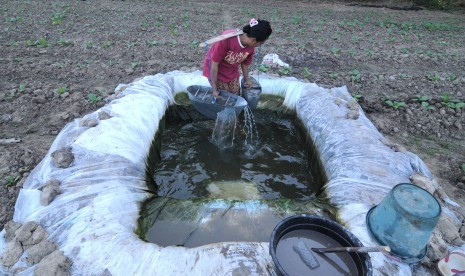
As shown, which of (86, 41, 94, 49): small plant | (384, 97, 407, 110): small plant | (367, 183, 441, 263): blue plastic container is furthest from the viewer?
(86, 41, 94, 49): small plant

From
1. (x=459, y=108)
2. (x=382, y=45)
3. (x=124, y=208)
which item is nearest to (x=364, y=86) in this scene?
(x=459, y=108)

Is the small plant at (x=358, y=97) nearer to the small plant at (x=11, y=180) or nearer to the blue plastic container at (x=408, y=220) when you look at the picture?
the blue plastic container at (x=408, y=220)

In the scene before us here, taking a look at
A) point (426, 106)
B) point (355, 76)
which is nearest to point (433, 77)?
point (426, 106)

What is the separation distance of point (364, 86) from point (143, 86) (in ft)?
11.3

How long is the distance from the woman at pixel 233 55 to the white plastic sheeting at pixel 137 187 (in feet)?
2.41

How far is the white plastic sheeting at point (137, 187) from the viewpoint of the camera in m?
1.82

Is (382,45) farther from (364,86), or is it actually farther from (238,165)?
(238,165)

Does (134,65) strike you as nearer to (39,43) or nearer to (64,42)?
(64,42)

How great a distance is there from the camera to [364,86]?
491 cm

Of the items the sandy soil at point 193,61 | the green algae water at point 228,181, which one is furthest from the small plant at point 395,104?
the green algae water at point 228,181

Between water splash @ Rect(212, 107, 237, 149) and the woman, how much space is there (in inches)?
10.8

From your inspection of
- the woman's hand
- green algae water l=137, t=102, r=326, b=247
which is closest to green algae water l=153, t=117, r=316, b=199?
green algae water l=137, t=102, r=326, b=247

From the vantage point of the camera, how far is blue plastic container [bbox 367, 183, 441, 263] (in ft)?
5.79

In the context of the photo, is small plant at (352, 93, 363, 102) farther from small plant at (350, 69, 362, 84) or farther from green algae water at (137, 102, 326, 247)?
green algae water at (137, 102, 326, 247)
